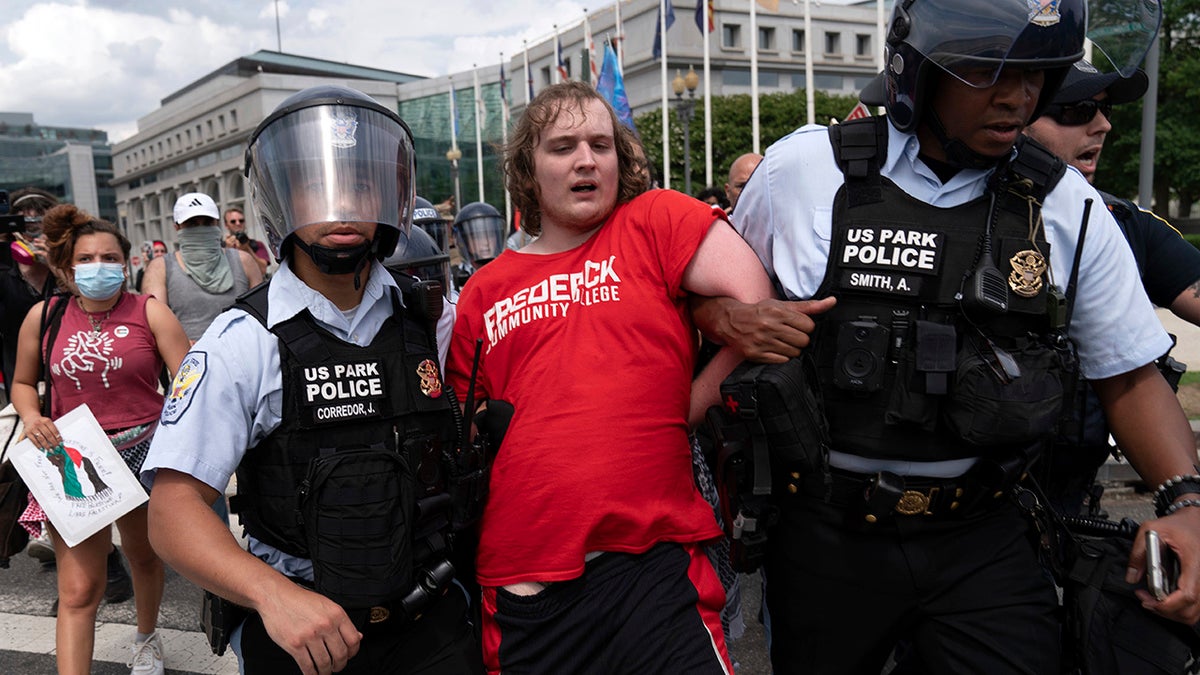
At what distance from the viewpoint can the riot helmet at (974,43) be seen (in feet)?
5.83

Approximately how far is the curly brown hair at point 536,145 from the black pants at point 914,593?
3.04 feet

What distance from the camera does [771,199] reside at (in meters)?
2.05

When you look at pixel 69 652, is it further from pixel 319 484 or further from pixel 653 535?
pixel 653 535

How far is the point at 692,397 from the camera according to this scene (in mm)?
2047

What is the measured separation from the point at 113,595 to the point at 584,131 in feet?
13.0

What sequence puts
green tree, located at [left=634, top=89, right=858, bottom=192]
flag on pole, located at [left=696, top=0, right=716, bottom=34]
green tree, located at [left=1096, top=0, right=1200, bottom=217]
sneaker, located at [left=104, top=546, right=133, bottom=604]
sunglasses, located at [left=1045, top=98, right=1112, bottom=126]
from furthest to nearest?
green tree, located at [left=634, top=89, right=858, bottom=192]
green tree, located at [left=1096, top=0, right=1200, bottom=217]
flag on pole, located at [left=696, top=0, right=716, bottom=34]
sneaker, located at [left=104, top=546, right=133, bottom=604]
sunglasses, located at [left=1045, top=98, right=1112, bottom=126]

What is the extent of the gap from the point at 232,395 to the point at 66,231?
8.63ft

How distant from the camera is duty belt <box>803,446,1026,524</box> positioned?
1.89 m

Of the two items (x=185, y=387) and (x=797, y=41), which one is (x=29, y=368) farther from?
(x=797, y=41)

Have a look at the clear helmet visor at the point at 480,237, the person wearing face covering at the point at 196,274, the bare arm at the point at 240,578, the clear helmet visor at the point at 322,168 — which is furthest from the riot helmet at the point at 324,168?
the clear helmet visor at the point at 480,237

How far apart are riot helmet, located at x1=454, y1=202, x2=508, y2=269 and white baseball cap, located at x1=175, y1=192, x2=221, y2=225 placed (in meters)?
1.70

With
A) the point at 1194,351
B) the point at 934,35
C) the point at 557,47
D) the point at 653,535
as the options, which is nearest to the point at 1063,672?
the point at 653,535

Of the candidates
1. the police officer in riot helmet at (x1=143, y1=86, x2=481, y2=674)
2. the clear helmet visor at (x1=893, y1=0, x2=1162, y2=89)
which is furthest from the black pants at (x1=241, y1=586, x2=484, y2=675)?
the clear helmet visor at (x1=893, y1=0, x2=1162, y2=89)

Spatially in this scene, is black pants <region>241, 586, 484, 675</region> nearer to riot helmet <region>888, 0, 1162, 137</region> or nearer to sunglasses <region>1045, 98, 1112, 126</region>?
riot helmet <region>888, 0, 1162, 137</region>
